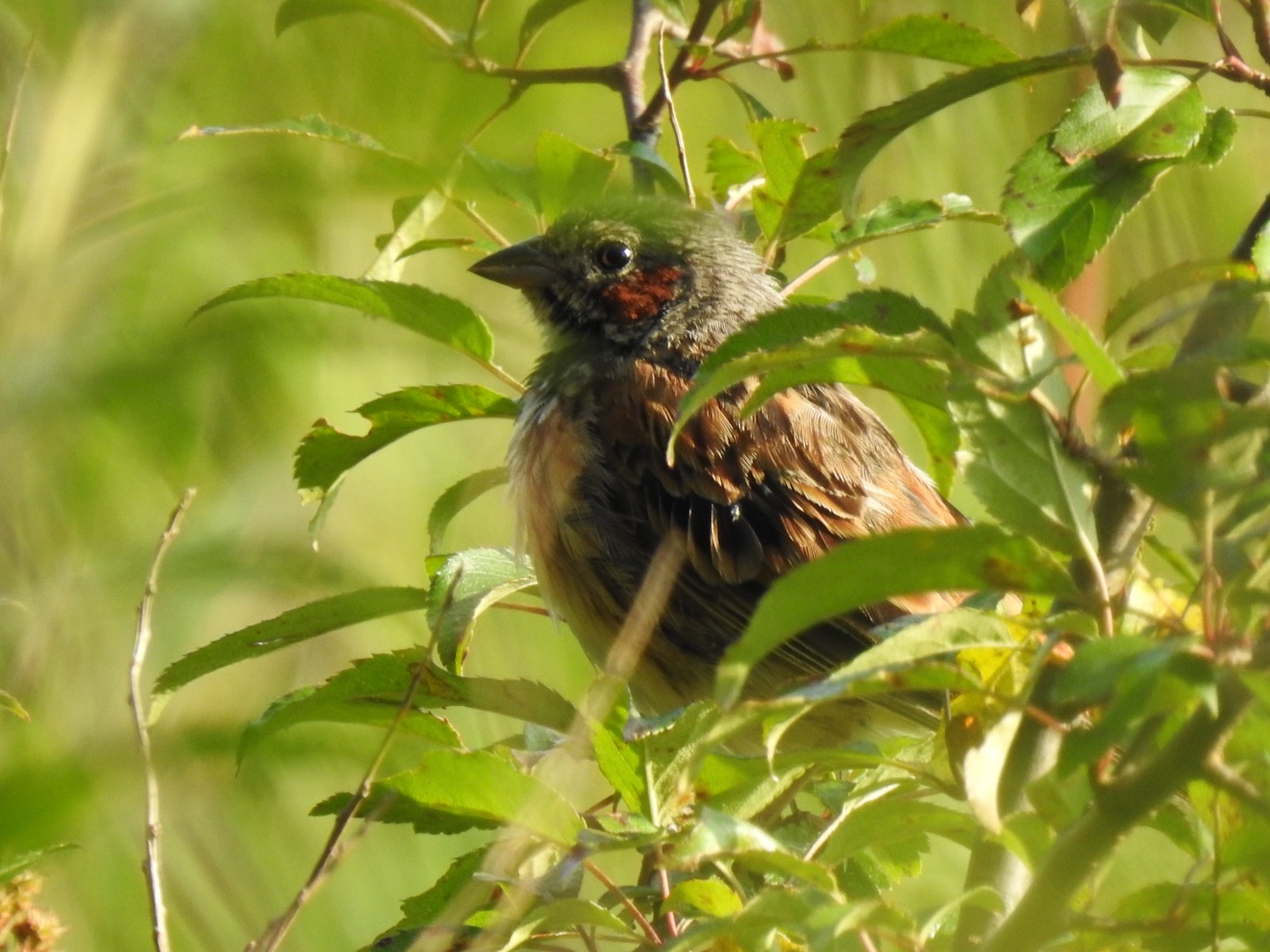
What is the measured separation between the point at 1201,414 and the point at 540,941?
2.75 feet

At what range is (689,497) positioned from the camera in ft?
7.60

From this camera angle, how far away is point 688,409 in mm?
1028

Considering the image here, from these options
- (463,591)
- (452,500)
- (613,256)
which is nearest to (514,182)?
(452,500)

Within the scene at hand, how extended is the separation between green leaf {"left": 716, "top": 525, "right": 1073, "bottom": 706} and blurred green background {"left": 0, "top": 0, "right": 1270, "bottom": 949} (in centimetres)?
51

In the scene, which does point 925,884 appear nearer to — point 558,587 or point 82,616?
point 558,587

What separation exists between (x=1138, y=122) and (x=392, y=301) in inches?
32.7

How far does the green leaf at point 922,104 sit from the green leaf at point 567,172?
50 centimetres

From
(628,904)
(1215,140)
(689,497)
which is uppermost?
(1215,140)

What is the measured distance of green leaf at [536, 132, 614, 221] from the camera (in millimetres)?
1796

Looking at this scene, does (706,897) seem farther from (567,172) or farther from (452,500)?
(567,172)

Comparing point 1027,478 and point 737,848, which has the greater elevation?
point 1027,478

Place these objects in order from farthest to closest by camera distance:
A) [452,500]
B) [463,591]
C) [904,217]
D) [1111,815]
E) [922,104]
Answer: [452,500] → [904,217] → [463,591] → [922,104] → [1111,815]

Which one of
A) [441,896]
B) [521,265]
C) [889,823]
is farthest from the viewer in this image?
[521,265]

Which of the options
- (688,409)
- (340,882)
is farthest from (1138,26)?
(340,882)
